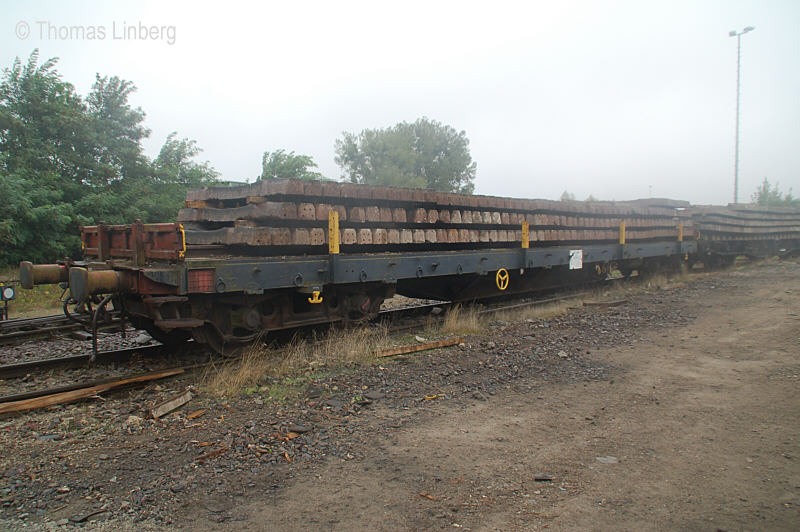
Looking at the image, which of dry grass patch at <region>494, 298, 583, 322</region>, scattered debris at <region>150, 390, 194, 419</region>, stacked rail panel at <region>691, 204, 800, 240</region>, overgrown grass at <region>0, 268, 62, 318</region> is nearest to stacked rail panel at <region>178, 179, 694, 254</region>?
dry grass patch at <region>494, 298, 583, 322</region>

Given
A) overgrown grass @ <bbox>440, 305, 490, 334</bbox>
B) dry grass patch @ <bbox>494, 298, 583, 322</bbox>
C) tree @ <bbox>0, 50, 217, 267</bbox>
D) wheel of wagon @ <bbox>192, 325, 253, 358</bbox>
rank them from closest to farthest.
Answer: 1. wheel of wagon @ <bbox>192, 325, 253, 358</bbox>
2. overgrown grass @ <bbox>440, 305, 490, 334</bbox>
3. dry grass patch @ <bbox>494, 298, 583, 322</bbox>
4. tree @ <bbox>0, 50, 217, 267</bbox>

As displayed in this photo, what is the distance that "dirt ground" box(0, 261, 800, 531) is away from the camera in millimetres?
2840

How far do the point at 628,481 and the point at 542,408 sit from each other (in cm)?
133

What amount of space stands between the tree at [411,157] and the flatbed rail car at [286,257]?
96.3ft

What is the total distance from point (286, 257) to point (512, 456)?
3430 mm

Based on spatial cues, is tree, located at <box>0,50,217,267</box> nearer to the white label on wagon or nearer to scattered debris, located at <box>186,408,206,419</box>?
scattered debris, located at <box>186,408,206,419</box>

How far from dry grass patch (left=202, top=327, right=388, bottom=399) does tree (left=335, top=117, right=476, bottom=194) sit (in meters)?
31.9

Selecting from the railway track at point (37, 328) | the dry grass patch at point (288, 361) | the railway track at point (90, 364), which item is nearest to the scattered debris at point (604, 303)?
the railway track at point (90, 364)

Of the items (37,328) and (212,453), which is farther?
(37,328)

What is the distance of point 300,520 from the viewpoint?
2795 millimetres

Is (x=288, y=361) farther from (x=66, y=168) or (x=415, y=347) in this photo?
(x=66, y=168)

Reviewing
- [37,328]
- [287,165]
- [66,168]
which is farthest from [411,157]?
[37,328]

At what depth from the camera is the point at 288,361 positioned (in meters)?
5.68

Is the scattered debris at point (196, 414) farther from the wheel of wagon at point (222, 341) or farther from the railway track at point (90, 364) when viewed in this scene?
the wheel of wagon at point (222, 341)
